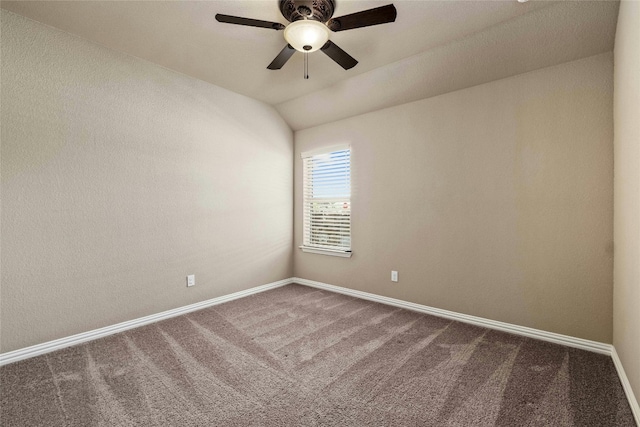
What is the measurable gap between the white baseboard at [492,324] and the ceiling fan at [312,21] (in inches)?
108

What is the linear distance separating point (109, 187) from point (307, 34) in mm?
2242

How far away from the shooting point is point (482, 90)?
2838mm

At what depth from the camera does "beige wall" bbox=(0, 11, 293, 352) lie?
2270 mm

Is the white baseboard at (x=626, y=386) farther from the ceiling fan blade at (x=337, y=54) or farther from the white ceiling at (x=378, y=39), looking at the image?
the ceiling fan blade at (x=337, y=54)

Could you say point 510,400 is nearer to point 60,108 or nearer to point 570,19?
point 570,19

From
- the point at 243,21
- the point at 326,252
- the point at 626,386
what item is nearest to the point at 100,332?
the point at 326,252

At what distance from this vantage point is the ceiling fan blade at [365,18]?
1888 millimetres

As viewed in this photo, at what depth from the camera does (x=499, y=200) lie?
276cm

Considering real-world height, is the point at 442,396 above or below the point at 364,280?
below

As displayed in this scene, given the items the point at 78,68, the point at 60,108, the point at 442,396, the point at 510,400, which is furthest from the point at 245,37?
the point at 510,400

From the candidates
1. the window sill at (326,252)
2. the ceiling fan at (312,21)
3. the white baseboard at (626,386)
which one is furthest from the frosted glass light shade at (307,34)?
the white baseboard at (626,386)

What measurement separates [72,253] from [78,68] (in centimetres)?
162

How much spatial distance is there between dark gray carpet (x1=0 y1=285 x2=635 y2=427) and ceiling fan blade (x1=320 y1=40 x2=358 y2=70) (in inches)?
94.6

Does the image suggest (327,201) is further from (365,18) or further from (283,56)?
(365,18)
